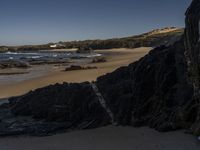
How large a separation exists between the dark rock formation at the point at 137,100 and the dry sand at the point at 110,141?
393 mm

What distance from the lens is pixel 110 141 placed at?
1042 centimetres

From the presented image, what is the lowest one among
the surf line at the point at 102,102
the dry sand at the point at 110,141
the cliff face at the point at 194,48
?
the dry sand at the point at 110,141

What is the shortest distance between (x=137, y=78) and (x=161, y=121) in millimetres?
1891

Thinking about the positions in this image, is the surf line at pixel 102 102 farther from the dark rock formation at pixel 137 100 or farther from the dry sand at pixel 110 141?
the dry sand at pixel 110 141

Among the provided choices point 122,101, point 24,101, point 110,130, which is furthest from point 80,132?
point 24,101

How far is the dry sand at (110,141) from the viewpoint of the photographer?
9.44 meters

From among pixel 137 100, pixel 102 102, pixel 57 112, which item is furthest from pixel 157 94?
pixel 57 112

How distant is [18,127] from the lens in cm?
1262

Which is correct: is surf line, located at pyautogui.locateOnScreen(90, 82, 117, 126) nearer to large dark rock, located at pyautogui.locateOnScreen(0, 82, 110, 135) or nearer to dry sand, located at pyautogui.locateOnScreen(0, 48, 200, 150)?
large dark rock, located at pyautogui.locateOnScreen(0, 82, 110, 135)

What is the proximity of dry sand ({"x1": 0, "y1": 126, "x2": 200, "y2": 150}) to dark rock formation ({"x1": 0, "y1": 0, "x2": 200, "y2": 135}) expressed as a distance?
1.29 ft

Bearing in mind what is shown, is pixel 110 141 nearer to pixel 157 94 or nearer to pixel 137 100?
pixel 137 100

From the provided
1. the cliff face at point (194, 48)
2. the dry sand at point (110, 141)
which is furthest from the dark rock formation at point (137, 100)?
the dry sand at point (110, 141)

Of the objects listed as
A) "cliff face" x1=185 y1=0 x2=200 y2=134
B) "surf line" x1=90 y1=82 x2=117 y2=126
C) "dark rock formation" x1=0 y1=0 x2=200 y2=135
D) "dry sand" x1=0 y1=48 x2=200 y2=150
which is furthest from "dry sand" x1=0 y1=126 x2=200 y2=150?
"cliff face" x1=185 y1=0 x2=200 y2=134

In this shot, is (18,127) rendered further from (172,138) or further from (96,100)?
(172,138)
